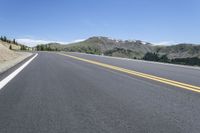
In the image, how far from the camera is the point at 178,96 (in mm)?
8305

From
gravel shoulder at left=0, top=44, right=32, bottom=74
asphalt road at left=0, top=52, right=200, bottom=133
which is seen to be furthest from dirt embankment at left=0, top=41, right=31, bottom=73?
asphalt road at left=0, top=52, right=200, bottom=133

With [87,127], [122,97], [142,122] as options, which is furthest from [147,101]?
[87,127]

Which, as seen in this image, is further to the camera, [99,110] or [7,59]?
[7,59]

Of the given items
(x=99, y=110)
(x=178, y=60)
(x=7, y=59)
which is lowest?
(x=7, y=59)

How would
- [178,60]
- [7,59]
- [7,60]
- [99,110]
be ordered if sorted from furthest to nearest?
[7,59], [178,60], [7,60], [99,110]

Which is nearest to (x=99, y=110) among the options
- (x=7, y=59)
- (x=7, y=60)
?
(x=7, y=60)

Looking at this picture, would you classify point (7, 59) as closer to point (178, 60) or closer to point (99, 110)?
point (178, 60)

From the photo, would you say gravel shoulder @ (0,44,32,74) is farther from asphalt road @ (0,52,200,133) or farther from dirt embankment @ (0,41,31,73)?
asphalt road @ (0,52,200,133)

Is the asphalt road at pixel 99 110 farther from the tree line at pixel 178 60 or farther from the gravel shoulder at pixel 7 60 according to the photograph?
the tree line at pixel 178 60

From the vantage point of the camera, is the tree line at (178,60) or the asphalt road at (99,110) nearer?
the asphalt road at (99,110)

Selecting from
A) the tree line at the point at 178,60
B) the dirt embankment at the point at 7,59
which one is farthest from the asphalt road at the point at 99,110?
the tree line at the point at 178,60

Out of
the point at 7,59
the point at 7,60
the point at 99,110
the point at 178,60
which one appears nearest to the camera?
the point at 99,110

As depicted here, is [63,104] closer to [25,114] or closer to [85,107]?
[85,107]

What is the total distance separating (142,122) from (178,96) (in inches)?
112
